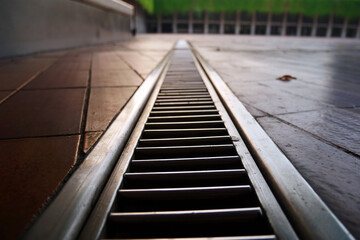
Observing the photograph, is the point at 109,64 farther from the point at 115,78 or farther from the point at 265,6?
the point at 265,6

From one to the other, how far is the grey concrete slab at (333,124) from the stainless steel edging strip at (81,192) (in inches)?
33.9

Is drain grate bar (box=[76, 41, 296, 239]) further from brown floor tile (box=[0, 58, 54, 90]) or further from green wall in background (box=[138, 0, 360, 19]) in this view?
green wall in background (box=[138, 0, 360, 19])

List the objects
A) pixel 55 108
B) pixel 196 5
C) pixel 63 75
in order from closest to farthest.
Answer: pixel 55 108 → pixel 63 75 → pixel 196 5

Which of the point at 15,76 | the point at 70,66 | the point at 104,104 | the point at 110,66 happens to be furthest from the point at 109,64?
the point at 104,104

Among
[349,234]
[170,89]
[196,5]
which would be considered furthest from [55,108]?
[196,5]

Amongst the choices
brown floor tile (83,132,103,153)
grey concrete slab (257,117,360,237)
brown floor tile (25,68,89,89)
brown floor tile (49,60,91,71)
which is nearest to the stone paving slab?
grey concrete slab (257,117,360,237)

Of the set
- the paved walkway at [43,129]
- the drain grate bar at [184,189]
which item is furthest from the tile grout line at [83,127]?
the drain grate bar at [184,189]

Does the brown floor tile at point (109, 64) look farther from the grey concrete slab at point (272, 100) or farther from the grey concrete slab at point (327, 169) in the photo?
the grey concrete slab at point (327, 169)

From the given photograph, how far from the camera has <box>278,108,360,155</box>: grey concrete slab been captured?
0.97m

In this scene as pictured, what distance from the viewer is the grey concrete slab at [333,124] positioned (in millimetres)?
966

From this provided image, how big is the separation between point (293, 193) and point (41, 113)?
1280 mm

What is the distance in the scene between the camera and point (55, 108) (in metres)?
1.36

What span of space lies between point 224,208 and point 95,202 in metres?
0.35

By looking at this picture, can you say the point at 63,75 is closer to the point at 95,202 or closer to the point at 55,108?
the point at 55,108
